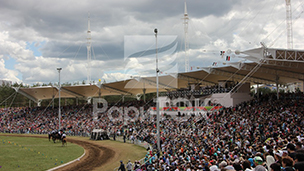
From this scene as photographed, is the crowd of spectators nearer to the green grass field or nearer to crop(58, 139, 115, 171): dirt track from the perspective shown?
crop(58, 139, 115, 171): dirt track

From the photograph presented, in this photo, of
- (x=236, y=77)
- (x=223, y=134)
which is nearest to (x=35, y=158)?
(x=223, y=134)

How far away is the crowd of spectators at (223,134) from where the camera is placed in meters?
8.72

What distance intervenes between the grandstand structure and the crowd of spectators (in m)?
3.32

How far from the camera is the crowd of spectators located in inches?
343

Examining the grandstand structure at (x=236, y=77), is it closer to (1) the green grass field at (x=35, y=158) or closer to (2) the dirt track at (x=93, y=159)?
(2) the dirt track at (x=93, y=159)

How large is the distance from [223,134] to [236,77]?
20.5 meters

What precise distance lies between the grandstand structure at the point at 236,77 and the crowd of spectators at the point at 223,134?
332cm

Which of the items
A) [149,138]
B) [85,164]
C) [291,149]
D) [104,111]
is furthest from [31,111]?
[291,149]

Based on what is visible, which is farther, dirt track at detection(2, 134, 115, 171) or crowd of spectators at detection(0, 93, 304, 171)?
dirt track at detection(2, 134, 115, 171)

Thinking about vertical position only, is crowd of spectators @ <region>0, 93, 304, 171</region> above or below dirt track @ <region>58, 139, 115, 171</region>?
above

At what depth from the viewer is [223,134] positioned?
19438 mm

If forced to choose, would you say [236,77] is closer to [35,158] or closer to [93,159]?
[93,159]

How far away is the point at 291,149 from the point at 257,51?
53.4 ft

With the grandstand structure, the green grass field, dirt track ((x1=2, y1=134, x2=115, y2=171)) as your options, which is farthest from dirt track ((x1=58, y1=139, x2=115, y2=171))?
the grandstand structure
